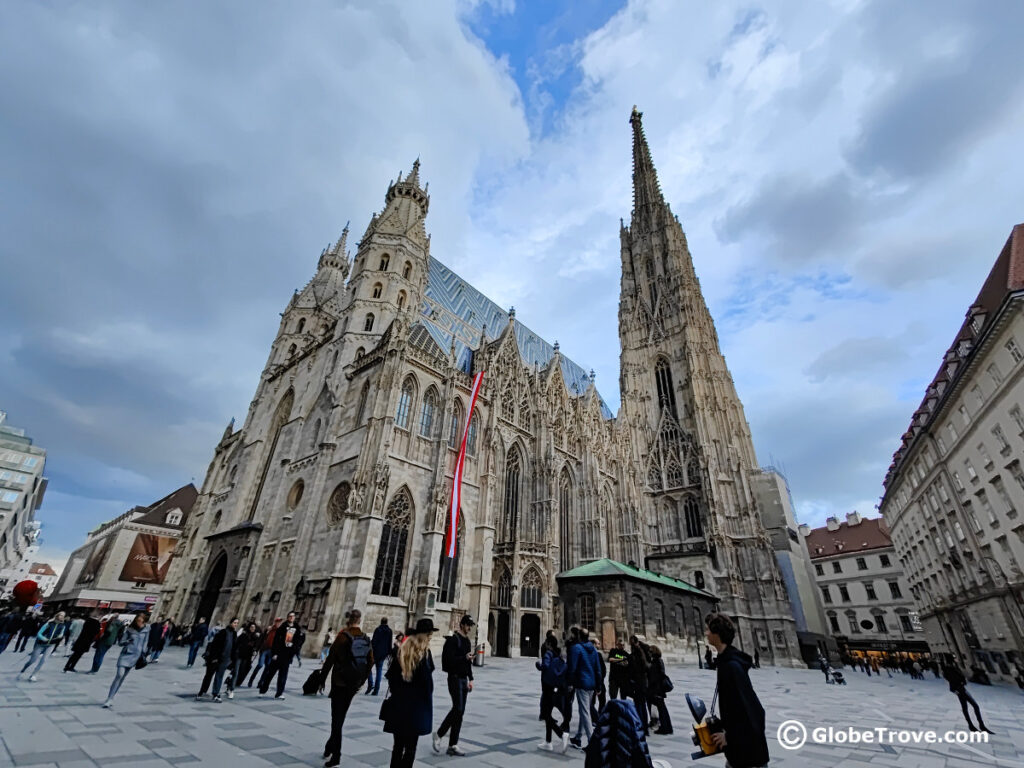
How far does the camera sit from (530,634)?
24891 millimetres

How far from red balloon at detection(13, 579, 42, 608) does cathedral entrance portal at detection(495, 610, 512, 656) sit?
20.9 meters

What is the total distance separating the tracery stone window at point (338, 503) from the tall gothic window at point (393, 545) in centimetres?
217

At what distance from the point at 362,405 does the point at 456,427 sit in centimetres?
527

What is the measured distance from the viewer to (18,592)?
21.8ft

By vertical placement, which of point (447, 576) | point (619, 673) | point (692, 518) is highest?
point (692, 518)

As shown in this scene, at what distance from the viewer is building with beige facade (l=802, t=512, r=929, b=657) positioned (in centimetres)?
4188

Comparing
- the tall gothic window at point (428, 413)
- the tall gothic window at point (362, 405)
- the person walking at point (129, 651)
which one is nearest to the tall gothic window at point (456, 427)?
the tall gothic window at point (428, 413)

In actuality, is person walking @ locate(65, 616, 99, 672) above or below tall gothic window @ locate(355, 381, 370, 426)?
below

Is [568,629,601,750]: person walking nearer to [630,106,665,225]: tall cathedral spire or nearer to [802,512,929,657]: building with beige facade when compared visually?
[802,512,929,657]: building with beige facade

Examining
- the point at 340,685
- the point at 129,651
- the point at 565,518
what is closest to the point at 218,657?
the point at 129,651

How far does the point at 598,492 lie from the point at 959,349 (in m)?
21.5

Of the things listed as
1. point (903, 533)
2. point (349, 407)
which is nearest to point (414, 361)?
point (349, 407)

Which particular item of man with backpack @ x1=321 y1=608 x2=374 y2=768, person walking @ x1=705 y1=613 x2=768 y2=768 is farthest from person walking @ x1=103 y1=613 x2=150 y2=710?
person walking @ x1=705 y1=613 x2=768 y2=768

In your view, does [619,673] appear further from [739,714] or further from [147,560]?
[147,560]
